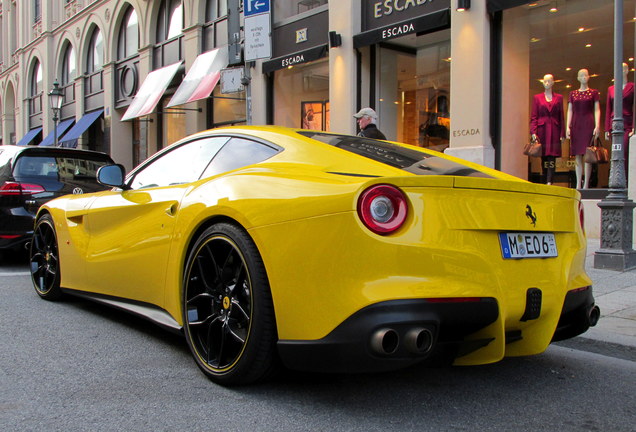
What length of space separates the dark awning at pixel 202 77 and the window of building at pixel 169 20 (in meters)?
2.98

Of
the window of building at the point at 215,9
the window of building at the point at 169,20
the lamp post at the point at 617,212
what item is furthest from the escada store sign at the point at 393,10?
the window of building at the point at 169,20

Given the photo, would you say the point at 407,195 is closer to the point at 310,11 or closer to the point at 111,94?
the point at 310,11

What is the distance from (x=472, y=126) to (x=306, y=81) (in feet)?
17.5

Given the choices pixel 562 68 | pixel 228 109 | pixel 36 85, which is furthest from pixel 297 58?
pixel 36 85

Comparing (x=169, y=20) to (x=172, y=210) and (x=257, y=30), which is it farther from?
(x=172, y=210)

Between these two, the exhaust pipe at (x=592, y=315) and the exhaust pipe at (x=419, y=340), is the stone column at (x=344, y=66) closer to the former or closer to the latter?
the exhaust pipe at (x=592, y=315)

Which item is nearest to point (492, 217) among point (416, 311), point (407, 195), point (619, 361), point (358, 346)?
point (407, 195)

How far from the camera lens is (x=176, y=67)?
58.5 ft

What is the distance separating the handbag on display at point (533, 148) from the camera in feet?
31.9

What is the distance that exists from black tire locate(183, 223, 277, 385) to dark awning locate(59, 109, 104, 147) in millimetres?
21554

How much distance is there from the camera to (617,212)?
680cm

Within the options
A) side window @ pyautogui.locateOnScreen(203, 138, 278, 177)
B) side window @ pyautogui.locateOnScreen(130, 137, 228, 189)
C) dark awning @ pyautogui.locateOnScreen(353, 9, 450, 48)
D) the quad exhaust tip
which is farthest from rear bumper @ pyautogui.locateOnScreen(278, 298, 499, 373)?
dark awning @ pyautogui.locateOnScreen(353, 9, 450, 48)

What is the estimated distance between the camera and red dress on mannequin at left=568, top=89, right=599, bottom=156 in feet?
31.1

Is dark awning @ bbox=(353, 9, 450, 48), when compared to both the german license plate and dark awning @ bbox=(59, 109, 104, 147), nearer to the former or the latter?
the german license plate
